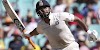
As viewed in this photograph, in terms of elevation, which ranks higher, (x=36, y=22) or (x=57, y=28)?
(x=57, y=28)

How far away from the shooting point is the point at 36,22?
28.0 ft

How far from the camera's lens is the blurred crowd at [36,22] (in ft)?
26.5

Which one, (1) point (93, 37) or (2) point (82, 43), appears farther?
(2) point (82, 43)

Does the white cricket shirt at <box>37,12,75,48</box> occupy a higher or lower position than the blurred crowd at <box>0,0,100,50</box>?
higher

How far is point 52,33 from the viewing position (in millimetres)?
4227

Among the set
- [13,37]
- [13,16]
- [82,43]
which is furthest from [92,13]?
[13,16]

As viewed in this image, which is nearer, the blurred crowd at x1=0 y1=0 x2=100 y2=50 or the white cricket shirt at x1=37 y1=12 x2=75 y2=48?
the white cricket shirt at x1=37 y1=12 x2=75 y2=48

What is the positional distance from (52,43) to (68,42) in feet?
0.64

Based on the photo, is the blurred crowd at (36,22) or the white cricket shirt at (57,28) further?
the blurred crowd at (36,22)

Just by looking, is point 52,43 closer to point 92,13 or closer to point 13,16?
point 13,16

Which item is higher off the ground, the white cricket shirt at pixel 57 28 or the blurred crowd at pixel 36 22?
the white cricket shirt at pixel 57 28

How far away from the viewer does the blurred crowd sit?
808 cm

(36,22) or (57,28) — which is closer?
(57,28)

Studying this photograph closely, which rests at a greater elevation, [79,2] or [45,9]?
[45,9]
